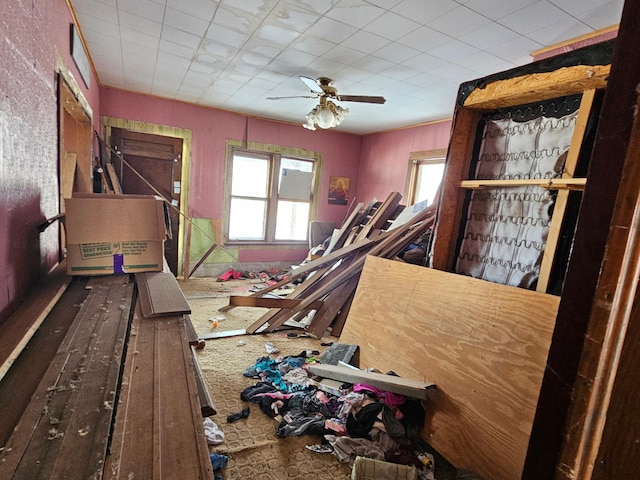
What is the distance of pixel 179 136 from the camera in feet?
15.6

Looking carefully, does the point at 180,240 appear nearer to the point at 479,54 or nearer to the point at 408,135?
the point at 408,135

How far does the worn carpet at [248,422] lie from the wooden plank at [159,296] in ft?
2.65

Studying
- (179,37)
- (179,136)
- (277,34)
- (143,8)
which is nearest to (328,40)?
(277,34)

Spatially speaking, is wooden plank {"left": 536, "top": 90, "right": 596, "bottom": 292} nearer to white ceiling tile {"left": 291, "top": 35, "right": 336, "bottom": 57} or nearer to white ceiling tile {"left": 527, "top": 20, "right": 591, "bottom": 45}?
white ceiling tile {"left": 527, "top": 20, "right": 591, "bottom": 45}

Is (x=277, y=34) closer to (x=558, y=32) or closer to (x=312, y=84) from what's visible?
(x=312, y=84)

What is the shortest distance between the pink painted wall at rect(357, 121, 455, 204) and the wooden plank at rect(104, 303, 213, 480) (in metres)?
4.59

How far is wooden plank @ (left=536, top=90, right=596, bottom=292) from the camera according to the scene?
150 centimetres

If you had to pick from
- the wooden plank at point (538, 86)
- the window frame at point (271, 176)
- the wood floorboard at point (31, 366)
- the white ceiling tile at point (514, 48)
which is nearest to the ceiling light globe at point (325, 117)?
the white ceiling tile at point (514, 48)

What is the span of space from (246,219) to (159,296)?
418 cm

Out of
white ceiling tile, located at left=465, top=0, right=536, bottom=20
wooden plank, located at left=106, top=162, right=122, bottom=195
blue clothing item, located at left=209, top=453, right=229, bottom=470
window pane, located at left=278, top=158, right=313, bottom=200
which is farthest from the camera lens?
window pane, located at left=278, top=158, right=313, bottom=200

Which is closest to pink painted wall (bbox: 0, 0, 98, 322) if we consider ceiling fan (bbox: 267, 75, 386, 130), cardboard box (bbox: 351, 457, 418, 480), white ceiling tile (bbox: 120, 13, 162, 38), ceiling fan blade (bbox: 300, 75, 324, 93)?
white ceiling tile (bbox: 120, 13, 162, 38)

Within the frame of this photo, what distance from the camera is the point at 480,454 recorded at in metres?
1.49

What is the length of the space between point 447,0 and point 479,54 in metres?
0.87

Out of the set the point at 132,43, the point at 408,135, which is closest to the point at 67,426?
the point at 132,43
